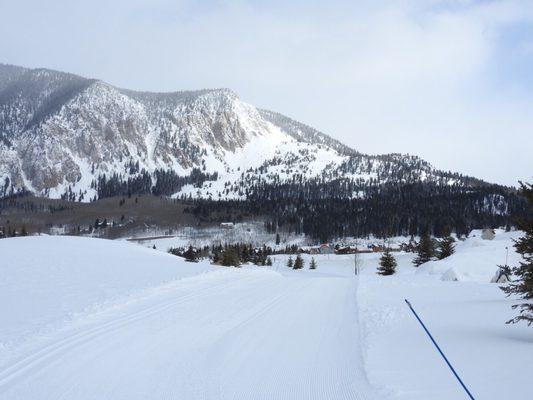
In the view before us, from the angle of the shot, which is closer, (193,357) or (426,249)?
(193,357)

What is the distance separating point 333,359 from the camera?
10773mm

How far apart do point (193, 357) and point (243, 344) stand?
1.82 meters


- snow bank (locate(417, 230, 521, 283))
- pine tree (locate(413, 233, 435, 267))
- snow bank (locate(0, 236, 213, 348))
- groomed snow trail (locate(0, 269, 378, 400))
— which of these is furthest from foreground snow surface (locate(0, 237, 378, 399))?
pine tree (locate(413, 233, 435, 267))

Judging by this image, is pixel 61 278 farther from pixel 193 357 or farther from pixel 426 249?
pixel 426 249

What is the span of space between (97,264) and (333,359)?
28.4 meters

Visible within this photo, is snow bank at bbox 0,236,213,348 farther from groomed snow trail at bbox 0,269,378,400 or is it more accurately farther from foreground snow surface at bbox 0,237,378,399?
groomed snow trail at bbox 0,269,378,400

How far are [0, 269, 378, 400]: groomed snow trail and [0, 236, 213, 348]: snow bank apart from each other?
4.61 feet

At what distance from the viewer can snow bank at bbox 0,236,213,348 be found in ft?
49.5

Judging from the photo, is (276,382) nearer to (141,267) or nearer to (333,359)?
(333,359)

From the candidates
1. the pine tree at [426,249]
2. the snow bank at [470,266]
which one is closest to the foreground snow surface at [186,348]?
the snow bank at [470,266]

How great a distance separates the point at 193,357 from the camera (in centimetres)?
1047

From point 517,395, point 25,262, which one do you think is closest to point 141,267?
point 25,262

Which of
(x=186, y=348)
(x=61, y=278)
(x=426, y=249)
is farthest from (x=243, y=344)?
(x=426, y=249)

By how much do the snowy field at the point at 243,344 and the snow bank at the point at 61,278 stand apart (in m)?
0.14
